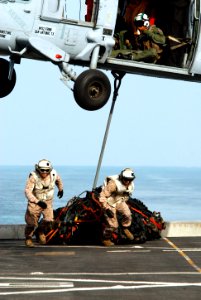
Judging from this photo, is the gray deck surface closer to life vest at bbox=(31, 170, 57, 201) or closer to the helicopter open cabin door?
life vest at bbox=(31, 170, 57, 201)

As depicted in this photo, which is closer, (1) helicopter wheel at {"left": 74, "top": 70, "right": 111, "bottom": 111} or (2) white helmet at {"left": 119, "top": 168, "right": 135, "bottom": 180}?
(2) white helmet at {"left": 119, "top": 168, "right": 135, "bottom": 180}

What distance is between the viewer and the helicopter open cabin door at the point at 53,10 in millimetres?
23172

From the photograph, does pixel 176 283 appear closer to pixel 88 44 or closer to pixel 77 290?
pixel 77 290

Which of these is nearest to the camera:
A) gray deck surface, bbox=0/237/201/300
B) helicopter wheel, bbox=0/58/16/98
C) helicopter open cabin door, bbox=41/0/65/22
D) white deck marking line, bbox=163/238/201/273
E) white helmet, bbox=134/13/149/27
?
gray deck surface, bbox=0/237/201/300

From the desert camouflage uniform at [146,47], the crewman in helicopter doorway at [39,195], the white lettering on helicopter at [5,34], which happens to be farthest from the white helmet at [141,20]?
the crewman in helicopter doorway at [39,195]

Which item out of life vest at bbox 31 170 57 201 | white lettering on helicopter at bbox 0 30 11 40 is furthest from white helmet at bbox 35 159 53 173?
white lettering on helicopter at bbox 0 30 11 40

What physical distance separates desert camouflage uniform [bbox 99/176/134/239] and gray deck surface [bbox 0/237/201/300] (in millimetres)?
433

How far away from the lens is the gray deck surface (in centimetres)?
1575

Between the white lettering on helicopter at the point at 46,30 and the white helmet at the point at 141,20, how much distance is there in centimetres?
241

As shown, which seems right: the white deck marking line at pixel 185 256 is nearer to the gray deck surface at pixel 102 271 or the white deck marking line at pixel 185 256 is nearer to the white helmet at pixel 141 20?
→ the gray deck surface at pixel 102 271

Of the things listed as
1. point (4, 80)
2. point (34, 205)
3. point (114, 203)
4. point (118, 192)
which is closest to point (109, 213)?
point (114, 203)

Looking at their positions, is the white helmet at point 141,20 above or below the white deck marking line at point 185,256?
above

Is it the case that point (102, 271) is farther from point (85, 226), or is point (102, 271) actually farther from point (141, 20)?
point (141, 20)

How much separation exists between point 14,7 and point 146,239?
5.25 meters
